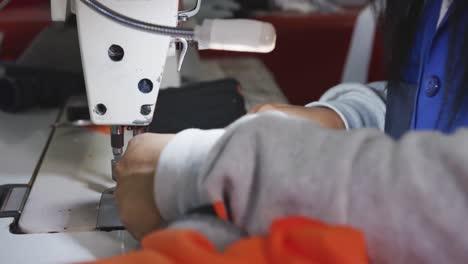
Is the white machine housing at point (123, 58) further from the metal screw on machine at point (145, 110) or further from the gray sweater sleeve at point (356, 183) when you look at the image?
the gray sweater sleeve at point (356, 183)

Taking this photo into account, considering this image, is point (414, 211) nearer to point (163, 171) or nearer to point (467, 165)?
point (467, 165)

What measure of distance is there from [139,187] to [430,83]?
0.46 m

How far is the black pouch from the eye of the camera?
3.34 feet

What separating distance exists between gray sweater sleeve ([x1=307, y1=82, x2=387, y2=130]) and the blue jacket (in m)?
0.03

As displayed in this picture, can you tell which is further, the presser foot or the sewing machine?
the presser foot

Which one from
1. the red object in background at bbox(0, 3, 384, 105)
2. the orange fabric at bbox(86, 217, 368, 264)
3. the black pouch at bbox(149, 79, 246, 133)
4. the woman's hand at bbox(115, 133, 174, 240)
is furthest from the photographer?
the red object in background at bbox(0, 3, 384, 105)

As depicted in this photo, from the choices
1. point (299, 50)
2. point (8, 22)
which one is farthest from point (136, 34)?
point (299, 50)

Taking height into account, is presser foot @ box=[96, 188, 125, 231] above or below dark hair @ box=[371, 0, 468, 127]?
below

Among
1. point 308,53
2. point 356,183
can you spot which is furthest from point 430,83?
point 308,53

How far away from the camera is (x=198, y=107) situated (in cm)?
108

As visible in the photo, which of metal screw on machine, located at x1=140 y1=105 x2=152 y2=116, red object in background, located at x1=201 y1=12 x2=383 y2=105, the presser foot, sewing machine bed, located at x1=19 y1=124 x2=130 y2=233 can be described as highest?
metal screw on machine, located at x1=140 y1=105 x2=152 y2=116

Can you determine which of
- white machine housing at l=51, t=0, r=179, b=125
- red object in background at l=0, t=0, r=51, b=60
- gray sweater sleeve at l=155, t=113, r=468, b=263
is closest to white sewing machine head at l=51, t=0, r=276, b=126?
white machine housing at l=51, t=0, r=179, b=125

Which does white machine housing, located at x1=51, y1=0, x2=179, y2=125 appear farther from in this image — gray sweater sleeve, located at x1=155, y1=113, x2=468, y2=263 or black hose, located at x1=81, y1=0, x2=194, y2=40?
gray sweater sleeve, located at x1=155, y1=113, x2=468, y2=263

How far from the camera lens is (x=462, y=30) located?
0.75 metres
